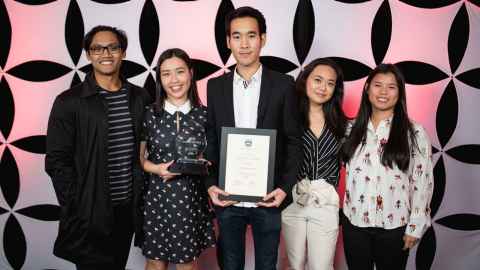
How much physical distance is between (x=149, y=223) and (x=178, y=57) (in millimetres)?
971

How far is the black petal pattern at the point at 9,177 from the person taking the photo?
128 inches

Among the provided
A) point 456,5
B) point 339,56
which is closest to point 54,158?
point 339,56

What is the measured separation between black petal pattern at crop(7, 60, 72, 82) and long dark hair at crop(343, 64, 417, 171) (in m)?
2.25

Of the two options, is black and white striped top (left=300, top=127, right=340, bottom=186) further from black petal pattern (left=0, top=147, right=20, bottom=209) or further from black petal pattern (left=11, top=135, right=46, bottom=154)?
black petal pattern (left=0, top=147, right=20, bottom=209)

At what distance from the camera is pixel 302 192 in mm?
2457

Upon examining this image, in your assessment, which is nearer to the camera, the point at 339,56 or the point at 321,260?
the point at 321,260

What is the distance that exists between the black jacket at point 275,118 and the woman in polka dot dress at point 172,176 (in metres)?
0.13

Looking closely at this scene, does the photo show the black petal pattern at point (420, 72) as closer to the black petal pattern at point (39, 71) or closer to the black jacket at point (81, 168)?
the black jacket at point (81, 168)

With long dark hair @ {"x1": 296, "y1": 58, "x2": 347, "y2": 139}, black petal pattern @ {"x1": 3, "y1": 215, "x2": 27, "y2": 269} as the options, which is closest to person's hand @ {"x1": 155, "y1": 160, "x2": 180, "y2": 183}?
long dark hair @ {"x1": 296, "y1": 58, "x2": 347, "y2": 139}

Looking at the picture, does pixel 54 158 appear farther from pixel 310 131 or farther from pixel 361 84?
pixel 361 84

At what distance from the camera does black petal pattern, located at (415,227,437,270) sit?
10.7ft

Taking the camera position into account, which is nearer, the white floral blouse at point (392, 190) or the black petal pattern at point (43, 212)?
the white floral blouse at point (392, 190)

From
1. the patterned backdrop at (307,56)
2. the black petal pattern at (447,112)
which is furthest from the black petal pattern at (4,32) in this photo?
the black petal pattern at (447,112)

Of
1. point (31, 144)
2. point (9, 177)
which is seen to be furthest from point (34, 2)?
point (9, 177)
